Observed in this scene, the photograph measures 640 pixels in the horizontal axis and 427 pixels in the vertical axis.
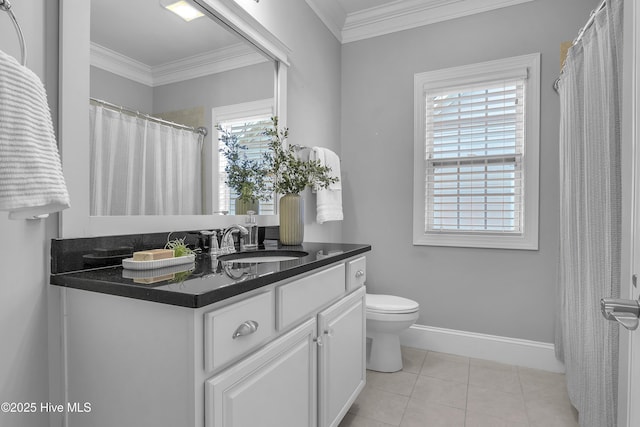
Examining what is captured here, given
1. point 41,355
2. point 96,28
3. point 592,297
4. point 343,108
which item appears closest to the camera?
point 41,355

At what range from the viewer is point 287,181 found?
1926 millimetres

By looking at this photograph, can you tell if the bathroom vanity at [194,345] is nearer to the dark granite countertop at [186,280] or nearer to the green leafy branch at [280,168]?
the dark granite countertop at [186,280]

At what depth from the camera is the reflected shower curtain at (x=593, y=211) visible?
1.30 m

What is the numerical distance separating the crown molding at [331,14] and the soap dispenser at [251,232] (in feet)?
5.39

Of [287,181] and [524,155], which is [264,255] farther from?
[524,155]

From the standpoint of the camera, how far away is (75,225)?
1048 mm

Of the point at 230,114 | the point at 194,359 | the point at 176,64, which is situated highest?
the point at 176,64

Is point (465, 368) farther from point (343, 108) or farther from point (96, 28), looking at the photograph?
point (96, 28)

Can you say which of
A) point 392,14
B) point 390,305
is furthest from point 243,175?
point 392,14

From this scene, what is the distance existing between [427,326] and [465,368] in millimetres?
398

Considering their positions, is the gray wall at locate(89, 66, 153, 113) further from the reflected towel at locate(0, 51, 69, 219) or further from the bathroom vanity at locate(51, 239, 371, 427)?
the bathroom vanity at locate(51, 239, 371, 427)

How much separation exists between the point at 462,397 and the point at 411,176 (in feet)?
5.05

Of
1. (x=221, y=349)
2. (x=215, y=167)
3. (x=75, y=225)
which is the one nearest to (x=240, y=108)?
(x=215, y=167)

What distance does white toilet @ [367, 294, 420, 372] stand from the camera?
2215mm
